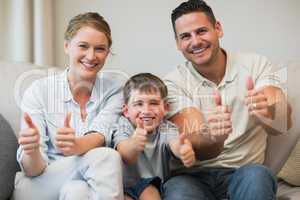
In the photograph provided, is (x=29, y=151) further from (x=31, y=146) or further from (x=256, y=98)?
(x=256, y=98)

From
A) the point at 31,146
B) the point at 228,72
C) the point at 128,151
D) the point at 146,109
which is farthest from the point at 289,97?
the point at 31,146

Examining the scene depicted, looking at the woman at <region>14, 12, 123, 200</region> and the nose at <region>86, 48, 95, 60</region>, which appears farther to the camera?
the nose at <region>86, 48, 95, 60</region>

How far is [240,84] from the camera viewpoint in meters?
1.65

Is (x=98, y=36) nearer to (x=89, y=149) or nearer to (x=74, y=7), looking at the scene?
(x=89, y=149)

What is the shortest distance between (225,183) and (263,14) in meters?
0.95

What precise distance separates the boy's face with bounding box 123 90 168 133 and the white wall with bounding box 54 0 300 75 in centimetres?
62

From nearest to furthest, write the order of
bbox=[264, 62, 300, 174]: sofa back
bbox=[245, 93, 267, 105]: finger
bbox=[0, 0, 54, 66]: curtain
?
1. bbox=[245, 93, 267, 105]: finger
2. bbox=[264, 62, 300, 174]: sofa back
3. bbox=[0, 0, 54, 66]: curtain

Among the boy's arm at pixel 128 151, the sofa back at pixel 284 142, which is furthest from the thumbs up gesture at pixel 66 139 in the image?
the sofa back at pixel 284 142

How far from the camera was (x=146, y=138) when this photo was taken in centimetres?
148

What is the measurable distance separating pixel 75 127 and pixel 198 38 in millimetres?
542

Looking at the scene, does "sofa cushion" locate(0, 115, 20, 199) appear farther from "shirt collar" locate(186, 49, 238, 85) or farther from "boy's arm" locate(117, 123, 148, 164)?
"shirt collar" locate(186, 49, 238, 85)

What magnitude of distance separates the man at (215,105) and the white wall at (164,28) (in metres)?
0.43

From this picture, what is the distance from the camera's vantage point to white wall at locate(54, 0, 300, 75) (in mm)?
2139

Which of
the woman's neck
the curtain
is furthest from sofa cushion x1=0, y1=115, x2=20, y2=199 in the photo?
the curtain
